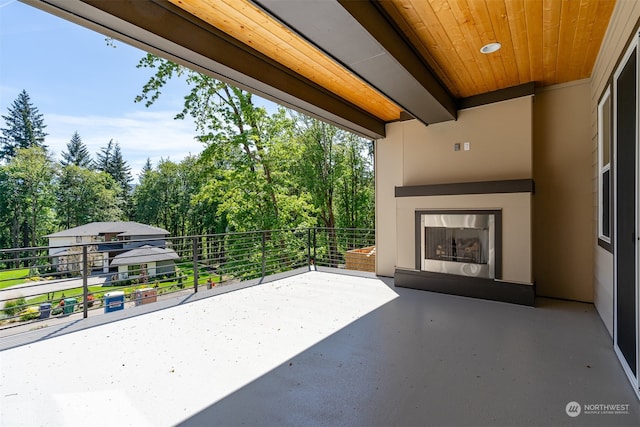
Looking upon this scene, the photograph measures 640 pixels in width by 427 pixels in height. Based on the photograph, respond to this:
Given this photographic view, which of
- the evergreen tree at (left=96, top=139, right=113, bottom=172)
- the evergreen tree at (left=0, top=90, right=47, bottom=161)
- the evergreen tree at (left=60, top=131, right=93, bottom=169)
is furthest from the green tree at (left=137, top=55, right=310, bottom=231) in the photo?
the evergreen tree at (left=96, top=139, right=113, bottom=172)

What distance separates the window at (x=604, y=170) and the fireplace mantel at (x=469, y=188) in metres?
0.62

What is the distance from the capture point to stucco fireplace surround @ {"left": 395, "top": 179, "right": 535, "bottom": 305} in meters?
3.52

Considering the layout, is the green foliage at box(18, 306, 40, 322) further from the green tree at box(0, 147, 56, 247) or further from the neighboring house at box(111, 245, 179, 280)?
the green tree at box(0, 147, 56, 247)

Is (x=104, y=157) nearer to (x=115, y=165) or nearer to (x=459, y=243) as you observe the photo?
(x=115, y=165)

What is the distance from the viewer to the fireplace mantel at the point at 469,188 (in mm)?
3479

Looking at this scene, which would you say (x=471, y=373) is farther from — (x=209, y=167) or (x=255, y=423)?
(x=209, y=167)

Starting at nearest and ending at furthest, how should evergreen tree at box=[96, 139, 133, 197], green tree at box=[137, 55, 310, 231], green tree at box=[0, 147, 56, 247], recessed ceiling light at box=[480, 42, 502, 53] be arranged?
1. recessed ceiling light at box=[480, 42, 502, 53]
2. green tree at box=[137, 55, 310, 231]
3. green tree at box=[0, 147, 56, 247]
4. evergreen tree at box=[96, 139, 133, 197]

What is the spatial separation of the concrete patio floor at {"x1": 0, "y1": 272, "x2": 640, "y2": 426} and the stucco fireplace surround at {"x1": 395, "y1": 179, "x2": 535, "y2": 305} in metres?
0.41

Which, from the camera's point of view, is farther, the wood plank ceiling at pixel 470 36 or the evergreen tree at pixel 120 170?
the evergreen tree at pixel 120 170

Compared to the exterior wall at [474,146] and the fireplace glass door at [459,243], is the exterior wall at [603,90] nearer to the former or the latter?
the exterior wall at [474,146]

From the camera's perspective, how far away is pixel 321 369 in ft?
6.88

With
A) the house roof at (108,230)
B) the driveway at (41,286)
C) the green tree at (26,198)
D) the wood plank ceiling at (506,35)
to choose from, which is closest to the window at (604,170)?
the wood plank ceiling at (506,35)

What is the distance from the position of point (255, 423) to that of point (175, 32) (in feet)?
8.29

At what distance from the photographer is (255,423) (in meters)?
1.54
